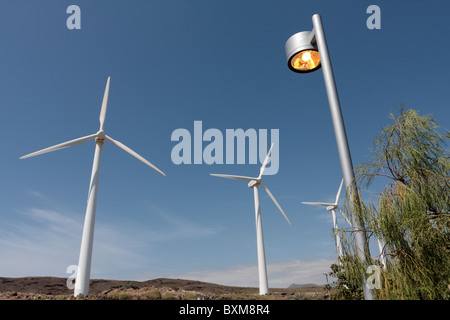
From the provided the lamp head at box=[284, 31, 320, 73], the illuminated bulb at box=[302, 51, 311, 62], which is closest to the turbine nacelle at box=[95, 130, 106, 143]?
the lamp head at box=[284, 31, 320, 73]

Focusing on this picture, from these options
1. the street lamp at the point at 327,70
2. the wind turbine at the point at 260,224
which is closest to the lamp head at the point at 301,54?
the street lamp at the point at 327,70

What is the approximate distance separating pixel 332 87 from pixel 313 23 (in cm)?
157

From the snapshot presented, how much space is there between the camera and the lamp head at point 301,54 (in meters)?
5.48

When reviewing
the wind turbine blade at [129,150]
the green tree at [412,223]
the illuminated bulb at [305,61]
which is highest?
the wind turbine blade at [129,150]

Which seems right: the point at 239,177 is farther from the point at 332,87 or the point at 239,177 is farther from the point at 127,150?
the point at 332,87

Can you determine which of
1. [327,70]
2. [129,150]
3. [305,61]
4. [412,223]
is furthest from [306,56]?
[129,150]

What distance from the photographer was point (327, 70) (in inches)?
188

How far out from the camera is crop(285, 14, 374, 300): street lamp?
4.08 meters

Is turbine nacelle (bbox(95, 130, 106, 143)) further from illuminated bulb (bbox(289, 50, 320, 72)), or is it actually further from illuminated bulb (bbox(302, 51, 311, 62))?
illuminated bulb (bbox(302, 51, 311, 62))

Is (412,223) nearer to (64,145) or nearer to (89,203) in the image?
(89,203)

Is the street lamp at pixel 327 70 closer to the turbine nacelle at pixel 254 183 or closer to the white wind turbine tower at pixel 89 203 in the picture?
the white wind turbine tower at pixel 89 203

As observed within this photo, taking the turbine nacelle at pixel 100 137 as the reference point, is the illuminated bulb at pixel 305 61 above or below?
below

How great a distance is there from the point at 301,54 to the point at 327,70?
1086 mm

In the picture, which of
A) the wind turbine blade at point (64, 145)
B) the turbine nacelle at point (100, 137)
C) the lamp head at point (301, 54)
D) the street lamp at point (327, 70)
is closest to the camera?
the street lamp at point (327, 70)
